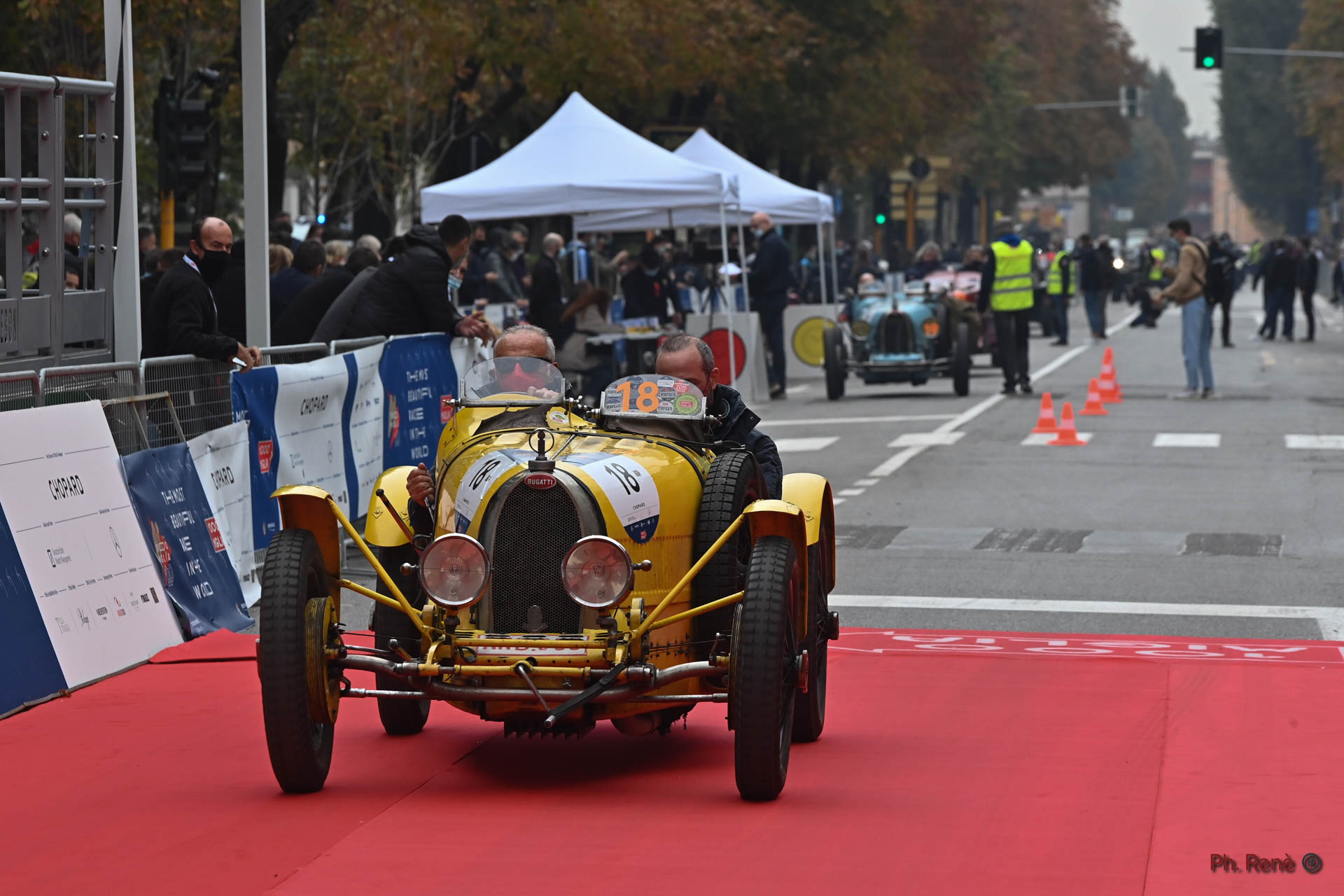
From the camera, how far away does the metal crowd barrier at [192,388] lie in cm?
1008

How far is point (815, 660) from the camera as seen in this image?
7527 millimetres

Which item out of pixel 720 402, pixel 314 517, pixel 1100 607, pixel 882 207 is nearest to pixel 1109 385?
pixel 1100 607

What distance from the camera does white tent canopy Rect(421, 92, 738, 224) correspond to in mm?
22656

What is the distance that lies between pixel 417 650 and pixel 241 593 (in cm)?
384

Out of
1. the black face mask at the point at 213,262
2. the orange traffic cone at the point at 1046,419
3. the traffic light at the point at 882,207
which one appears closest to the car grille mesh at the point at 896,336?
the orange traffic cone at the point at 1046,419

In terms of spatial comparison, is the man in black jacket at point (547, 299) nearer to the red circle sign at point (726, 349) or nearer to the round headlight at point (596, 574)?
the red circle sign at point (726, 349)

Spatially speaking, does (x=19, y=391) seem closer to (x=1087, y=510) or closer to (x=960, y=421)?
(x=1087, y=510)

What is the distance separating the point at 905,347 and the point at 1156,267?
3577 cm

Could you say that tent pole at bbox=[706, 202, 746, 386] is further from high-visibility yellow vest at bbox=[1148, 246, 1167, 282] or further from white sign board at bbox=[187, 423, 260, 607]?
high-visibility yellow vest at bbox=[1148, 246, 1167, 282]

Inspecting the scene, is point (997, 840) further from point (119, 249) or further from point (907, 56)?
point (907, 56)

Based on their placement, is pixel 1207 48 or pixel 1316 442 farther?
pixel 1207 48

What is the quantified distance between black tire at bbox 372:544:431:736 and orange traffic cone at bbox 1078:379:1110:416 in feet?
52.3

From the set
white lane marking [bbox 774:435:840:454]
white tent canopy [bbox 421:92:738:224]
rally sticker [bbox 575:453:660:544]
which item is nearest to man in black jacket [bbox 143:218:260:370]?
rally sticker [bbox 575:453:660:544]

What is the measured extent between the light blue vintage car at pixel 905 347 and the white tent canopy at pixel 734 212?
2963 millimetres
